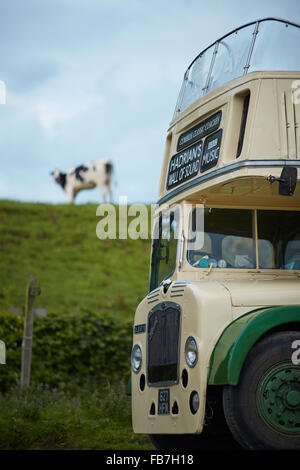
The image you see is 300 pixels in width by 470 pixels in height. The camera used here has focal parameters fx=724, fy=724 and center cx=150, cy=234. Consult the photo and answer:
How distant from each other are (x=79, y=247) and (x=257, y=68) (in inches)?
753

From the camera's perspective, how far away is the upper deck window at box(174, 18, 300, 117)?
744 centimetres

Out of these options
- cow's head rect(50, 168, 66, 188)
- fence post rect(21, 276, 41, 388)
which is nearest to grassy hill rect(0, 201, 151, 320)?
cow's head rect(50, 168, 66, 188)

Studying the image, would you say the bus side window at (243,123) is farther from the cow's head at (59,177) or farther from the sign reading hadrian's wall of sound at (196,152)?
the cow's head at (59,177)

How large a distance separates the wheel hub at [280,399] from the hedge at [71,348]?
260 inches

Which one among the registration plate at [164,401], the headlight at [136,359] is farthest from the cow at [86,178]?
the registration plate at [164,401]

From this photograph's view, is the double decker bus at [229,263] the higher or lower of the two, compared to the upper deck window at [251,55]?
lower

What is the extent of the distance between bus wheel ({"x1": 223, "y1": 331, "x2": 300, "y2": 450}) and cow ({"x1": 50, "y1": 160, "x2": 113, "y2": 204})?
2508 cm

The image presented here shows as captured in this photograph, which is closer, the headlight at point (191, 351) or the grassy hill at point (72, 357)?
the headlight at point (191, 351)

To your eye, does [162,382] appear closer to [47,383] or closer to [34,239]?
[47,383]

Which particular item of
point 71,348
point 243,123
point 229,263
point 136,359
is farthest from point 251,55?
point 71,348

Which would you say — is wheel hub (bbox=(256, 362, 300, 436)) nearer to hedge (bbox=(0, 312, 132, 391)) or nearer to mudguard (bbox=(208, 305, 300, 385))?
mudguard (bbox=(208, 305, 300, 385))

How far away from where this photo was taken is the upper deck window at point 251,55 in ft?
24.4

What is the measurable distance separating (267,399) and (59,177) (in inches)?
1066
